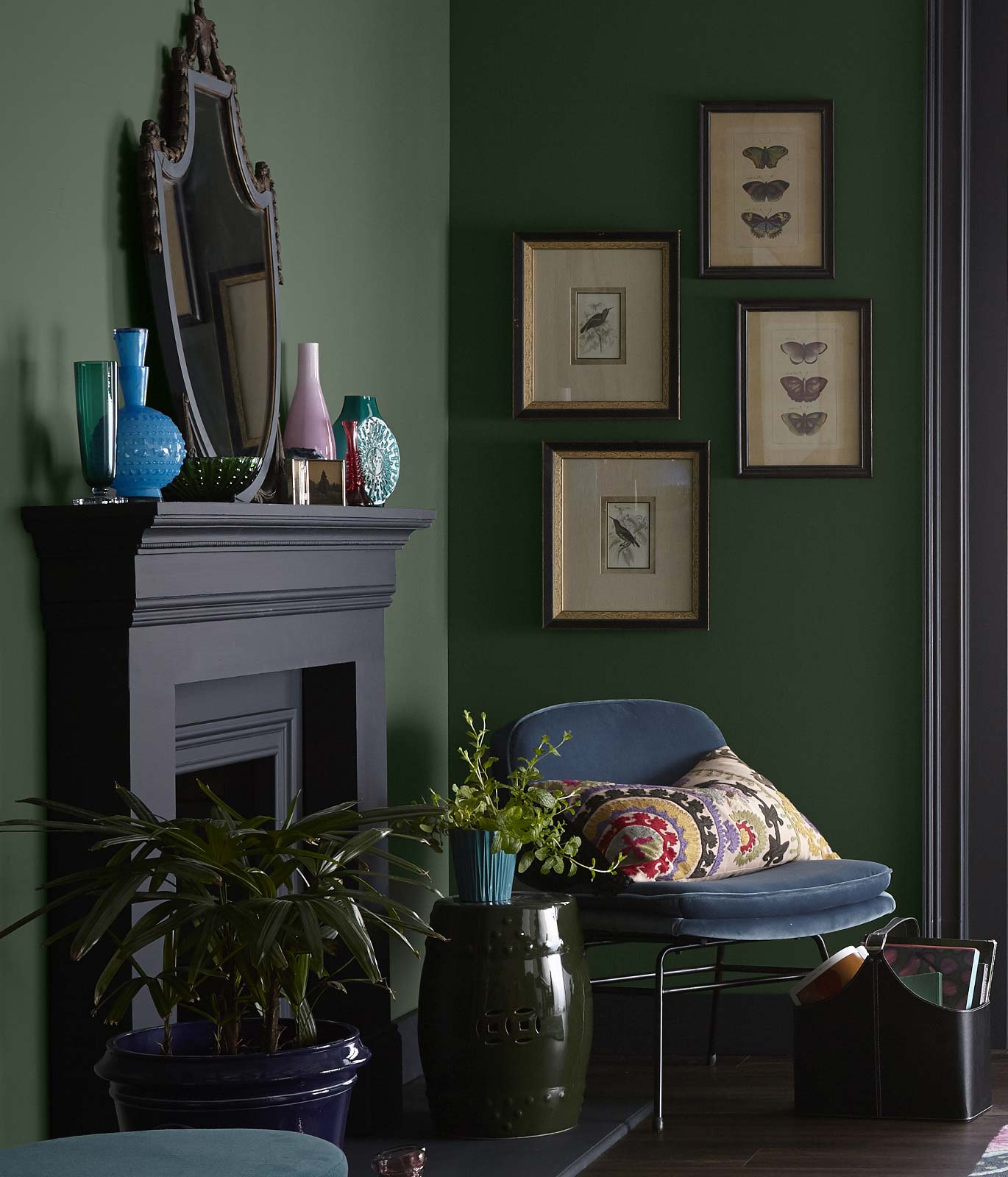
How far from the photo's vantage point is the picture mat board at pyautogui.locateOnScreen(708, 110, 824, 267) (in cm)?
405

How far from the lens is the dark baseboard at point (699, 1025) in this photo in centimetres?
395

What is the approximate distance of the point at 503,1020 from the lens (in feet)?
9.97

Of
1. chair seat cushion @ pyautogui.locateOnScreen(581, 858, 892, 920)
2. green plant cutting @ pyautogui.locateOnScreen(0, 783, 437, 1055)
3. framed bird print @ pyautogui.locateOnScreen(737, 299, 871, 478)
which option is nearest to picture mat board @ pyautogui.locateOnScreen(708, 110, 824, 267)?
framed bird print @ pyautogui.locateOnScreen(737, 299, 871, 478)

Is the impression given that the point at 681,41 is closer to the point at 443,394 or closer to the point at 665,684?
the point at 443,394

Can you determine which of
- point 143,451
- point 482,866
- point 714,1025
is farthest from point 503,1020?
point 143,451

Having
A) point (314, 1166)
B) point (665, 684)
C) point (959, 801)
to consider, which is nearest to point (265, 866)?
point (314, 1166)

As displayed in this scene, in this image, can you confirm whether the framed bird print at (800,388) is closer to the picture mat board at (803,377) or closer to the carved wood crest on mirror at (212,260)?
the picture mat board at (803,377)

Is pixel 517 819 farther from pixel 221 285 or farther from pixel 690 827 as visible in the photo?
pixel 221 285

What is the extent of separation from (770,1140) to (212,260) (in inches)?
77.4

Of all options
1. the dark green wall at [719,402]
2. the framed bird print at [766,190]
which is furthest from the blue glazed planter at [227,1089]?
the framed bird print at [766,190]

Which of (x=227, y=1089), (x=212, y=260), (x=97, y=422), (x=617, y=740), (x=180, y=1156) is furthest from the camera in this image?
(x=617, y=740)

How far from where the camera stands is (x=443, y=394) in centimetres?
412

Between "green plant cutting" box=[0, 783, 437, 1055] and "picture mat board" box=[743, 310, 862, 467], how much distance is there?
206cm

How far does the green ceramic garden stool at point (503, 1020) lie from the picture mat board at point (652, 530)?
3.73 feet
